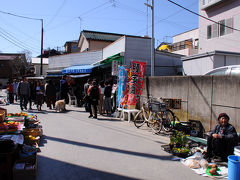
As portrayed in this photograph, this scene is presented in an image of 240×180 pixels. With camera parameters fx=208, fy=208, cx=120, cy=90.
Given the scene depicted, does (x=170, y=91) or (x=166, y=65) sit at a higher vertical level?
(x=166, y=65)

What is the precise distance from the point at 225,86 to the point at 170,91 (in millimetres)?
2621

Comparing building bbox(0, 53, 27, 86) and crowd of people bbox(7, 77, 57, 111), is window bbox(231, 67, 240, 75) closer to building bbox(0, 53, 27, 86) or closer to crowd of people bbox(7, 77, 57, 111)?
crowd of people bbox(7, 77, 57, 111)

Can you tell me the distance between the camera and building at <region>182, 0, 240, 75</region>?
13.9 meters

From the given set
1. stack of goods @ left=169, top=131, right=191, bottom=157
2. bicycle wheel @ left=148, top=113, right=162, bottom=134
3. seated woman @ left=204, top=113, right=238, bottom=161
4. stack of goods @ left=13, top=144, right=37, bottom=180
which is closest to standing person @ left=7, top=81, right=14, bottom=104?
bicycle wheel @ left=148, top=113, right=162, bottom=134

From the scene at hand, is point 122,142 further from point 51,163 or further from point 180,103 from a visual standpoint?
point 180,103

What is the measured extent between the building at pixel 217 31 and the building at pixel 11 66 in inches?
1623

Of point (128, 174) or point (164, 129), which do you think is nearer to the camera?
point (128, 174)

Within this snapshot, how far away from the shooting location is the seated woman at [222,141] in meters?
4.97

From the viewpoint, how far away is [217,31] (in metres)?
19.4

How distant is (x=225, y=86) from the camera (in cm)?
646

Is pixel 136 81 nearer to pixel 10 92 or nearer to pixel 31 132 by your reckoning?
pixel 31 132

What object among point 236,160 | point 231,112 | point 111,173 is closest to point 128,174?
point 111,173

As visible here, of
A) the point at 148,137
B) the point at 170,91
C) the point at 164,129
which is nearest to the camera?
the point at 148,137

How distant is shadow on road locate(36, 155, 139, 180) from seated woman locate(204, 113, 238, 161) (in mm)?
2343
